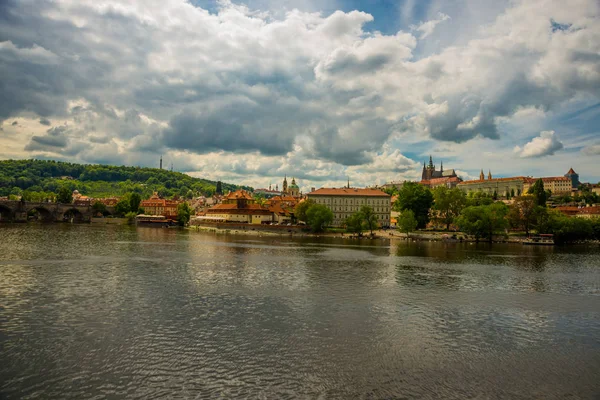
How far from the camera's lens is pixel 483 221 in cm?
9450

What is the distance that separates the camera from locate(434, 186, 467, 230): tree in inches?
4446

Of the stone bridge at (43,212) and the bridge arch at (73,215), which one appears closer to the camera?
the stone bridge at (43,212)

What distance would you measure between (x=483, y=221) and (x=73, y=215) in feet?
435

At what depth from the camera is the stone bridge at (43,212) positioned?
410ft

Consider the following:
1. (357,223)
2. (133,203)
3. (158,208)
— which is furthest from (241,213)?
(158,208)

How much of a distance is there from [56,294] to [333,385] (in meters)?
21.2

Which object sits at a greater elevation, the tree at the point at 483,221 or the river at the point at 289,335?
the tree at the point at 483,221

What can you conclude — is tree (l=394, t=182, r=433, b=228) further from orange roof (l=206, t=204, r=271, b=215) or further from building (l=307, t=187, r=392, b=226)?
orange roof (l=206, t=204, r=271, b=215)

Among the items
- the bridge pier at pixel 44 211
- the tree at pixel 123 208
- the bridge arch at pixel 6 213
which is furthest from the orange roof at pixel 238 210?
the bridge arch at pixel 6 213

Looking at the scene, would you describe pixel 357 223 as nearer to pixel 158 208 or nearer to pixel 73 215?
pixel 158 208

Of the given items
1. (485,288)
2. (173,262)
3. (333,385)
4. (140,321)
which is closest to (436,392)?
(333,385)

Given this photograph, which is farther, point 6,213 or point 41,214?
point 41,214

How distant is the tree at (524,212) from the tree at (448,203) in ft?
47.3

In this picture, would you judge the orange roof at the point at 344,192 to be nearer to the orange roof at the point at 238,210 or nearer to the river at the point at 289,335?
the orange roof at the point at 238,210
